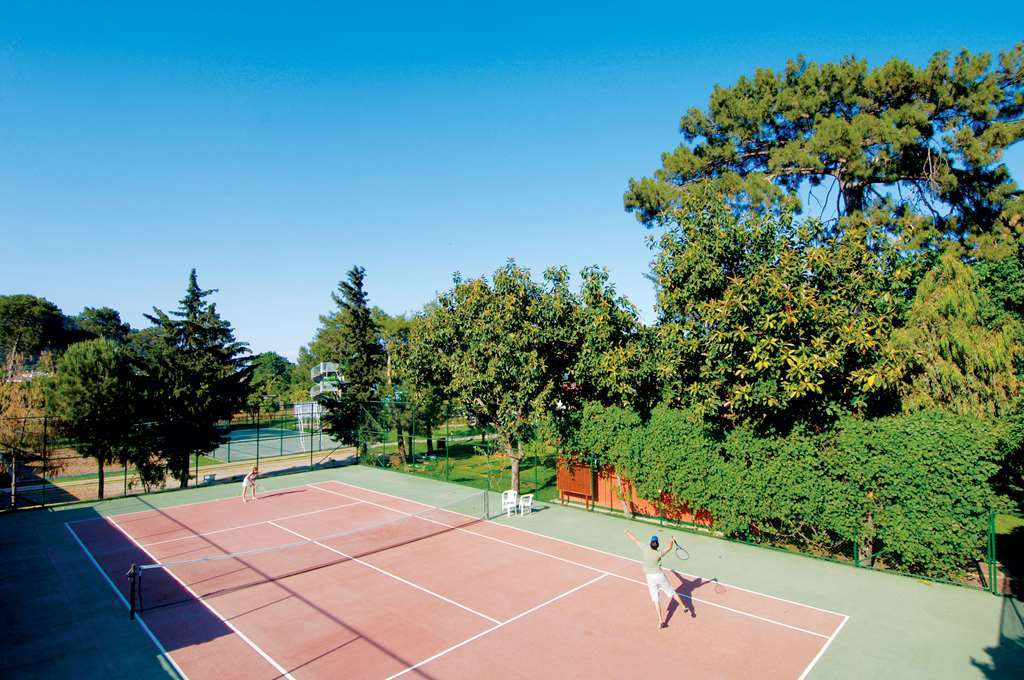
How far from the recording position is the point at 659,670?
31.1ft

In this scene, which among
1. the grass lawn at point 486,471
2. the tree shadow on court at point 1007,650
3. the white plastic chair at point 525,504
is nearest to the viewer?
the tree shadow on court at point 1007,650

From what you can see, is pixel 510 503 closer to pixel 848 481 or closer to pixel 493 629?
pixel 493 629

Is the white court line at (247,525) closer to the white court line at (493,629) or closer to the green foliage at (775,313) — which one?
the white court line at (493,629)

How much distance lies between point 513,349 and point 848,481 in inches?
429

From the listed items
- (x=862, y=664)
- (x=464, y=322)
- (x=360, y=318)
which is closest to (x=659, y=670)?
(x=862, y=664)

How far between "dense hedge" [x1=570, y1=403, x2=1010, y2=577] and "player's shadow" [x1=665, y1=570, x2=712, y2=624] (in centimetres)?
305

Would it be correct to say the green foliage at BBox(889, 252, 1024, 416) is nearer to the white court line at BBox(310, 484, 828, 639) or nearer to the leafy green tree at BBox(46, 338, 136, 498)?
the white court line at BBox(310, 484, 828, 639)

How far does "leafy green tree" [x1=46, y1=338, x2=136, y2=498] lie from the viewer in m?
23.4

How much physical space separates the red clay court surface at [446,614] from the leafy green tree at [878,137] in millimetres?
12916

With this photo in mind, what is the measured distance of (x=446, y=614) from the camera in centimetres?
1185

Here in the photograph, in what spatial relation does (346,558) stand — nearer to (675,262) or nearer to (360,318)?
(675,262)

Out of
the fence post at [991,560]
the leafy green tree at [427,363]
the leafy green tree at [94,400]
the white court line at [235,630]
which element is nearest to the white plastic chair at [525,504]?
the leafy green tree at [427,363]

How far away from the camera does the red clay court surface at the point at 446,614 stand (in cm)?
980

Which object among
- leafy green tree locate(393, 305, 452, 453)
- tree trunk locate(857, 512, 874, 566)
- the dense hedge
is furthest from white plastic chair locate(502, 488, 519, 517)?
tree trunk locate(857, 512, 874, 566)
